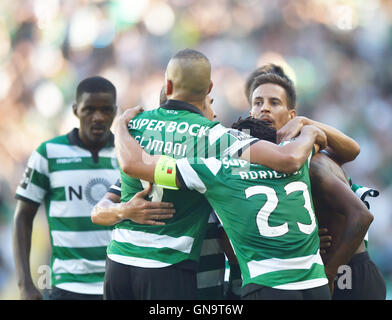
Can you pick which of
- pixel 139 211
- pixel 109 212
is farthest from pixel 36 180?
pixel 139 211

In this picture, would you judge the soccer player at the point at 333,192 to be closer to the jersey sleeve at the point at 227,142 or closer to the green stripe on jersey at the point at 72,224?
the jersey sleeve at the point at 227,142

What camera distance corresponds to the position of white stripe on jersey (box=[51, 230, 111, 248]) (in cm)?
411

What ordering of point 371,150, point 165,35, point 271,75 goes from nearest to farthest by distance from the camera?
point 271,75
point 371,150
point 165,35

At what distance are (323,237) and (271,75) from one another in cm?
117

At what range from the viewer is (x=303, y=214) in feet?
8.79

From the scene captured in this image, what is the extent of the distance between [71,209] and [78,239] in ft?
0.75

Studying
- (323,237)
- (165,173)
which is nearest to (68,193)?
(165,173)

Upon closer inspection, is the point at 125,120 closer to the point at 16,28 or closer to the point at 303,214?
the point at 303,214

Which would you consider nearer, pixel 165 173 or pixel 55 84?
pixel 165 173

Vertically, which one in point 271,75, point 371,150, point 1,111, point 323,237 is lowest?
point 323,237

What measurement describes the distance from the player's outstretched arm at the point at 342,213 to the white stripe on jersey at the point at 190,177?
27.1 inches

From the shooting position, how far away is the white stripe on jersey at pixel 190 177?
2.71m

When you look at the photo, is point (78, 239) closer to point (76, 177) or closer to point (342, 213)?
point (76, 177)

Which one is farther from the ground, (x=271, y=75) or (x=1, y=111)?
(x=1, y=111)
